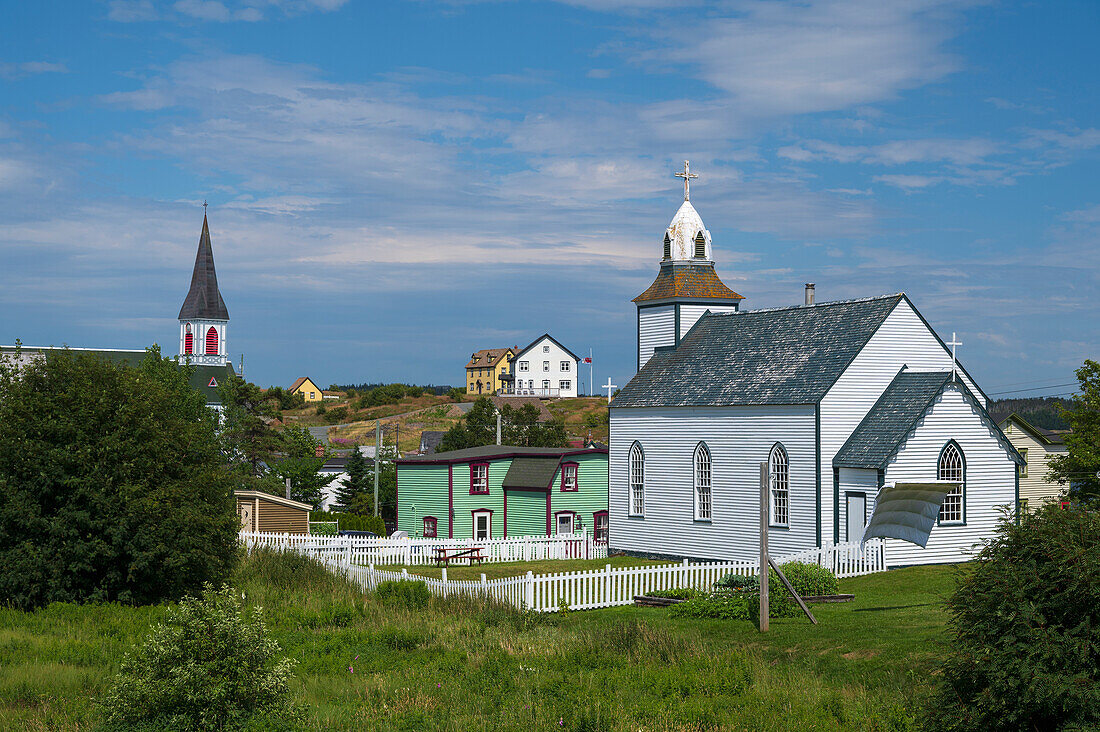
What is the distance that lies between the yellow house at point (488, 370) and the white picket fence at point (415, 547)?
10628 centimetres

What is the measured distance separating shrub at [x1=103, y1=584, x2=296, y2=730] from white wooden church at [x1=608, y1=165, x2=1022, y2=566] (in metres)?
22.7

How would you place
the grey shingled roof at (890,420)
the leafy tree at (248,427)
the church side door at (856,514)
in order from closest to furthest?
the grey shingled roof at (890,420)
the church side door at (856,514)
the leafy tree at (248,427)

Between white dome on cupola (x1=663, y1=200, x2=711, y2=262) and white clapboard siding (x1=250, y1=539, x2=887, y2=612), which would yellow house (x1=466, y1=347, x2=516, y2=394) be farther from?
white clapboard siding (x1=250, y1=539, x2=887, y2=612)

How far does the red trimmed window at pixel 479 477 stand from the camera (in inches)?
2003

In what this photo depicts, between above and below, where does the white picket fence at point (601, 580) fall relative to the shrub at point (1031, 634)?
Result: below

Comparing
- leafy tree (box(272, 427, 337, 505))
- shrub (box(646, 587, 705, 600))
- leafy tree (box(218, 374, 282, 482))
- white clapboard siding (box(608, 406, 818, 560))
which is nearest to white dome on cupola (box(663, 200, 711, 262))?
white clapboard siding (box(608, 406, 818, 560))

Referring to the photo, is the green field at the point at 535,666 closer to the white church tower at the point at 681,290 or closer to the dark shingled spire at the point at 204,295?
the white church tower at the point at 681,290

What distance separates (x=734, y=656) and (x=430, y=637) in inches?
223

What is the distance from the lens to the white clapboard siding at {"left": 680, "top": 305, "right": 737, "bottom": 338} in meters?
42.0

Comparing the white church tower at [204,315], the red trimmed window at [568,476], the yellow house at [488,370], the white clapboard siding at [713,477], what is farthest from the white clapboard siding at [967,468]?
the yellow house at [488,370]

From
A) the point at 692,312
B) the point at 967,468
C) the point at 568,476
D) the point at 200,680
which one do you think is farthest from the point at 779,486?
the point at 200,680

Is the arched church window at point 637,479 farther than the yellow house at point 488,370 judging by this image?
No

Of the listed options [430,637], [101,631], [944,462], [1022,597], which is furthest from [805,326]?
[1022,597]

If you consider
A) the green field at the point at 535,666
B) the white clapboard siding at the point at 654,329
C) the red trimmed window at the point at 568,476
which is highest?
the white clapboard siding at the point at 654,329
